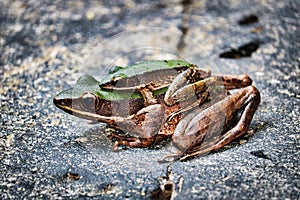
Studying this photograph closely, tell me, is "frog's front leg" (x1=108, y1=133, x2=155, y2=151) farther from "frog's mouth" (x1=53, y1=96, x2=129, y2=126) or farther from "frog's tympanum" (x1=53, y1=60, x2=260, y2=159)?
"frog's mouth" (x1=53, y1=96, x2=129, y2=126)

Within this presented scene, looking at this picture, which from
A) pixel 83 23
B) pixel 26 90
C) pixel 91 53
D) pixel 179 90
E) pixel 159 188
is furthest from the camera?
pixel 83 23

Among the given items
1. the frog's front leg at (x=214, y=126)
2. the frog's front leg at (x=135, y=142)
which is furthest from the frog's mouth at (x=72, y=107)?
the frog's front leg at (x=214, y=126)

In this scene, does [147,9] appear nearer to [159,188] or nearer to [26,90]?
[26,90]

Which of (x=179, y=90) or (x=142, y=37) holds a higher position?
(x=179, y=90)

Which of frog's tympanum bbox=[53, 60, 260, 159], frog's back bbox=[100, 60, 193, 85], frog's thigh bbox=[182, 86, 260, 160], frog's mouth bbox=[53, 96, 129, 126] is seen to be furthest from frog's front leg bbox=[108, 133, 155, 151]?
frog's back bbox=[100, 60, 193, 85]

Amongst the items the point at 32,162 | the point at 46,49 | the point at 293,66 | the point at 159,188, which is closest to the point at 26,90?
the point at 46,49

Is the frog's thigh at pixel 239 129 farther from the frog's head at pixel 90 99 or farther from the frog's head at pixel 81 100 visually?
the frog's head at pixel 81 100

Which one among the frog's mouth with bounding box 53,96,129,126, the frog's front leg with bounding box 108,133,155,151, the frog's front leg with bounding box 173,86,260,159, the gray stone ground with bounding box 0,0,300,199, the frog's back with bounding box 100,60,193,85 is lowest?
the gray stone ground with bounding box 0,0,300,199
